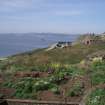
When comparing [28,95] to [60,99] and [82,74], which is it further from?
[82,74]

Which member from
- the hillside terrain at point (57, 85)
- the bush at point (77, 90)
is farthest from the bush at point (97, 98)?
the bush at point (77, 90)

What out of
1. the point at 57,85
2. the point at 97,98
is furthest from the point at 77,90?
the point at 97,98

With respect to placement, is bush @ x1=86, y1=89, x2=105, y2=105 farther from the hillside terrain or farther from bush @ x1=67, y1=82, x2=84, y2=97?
bush @ x1=67, y1=82, x2=84, y2=97

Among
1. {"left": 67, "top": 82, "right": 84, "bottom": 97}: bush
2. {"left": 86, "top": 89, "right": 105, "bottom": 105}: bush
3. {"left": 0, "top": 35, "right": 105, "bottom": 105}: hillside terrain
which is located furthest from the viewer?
{"left": 67, "top": 82, "right": 84, "bottom": 97}: bush

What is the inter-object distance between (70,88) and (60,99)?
51.3 inches

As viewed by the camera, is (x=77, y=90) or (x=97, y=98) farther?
(x=77, y=90)

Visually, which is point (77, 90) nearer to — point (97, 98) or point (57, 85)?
point (57, 85)

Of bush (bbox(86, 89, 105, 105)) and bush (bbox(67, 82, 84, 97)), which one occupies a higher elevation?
bush (bbox(86, 89, 105, 105))

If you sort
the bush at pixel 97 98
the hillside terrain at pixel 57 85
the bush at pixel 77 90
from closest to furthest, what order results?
the bush at pixel 97 98 < the hillside terrain at pixel 57 85 < the bush at pixel 77 90

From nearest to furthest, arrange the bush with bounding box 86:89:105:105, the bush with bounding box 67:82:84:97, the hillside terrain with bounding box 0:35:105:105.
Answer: the bush with bounding box 86:89:105:105
the hillside terrain with bounding box 0:35:105:105
the bush with bounding box 67:82:84:97

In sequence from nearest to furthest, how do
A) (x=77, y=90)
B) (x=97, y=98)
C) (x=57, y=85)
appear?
(x=97, y=98) < (x=77, y=90) < (x=57, y=85)

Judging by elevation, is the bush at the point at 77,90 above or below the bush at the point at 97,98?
below

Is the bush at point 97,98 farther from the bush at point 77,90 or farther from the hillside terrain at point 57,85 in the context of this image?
the bush at point 77,90

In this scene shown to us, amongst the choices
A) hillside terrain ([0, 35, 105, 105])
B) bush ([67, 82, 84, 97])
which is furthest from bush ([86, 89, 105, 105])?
bush ([67, 82, 84, 97])
